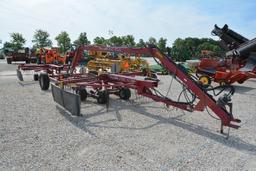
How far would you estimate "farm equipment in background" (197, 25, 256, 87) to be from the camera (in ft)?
34.6

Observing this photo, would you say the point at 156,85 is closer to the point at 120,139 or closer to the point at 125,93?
the point at 125,93

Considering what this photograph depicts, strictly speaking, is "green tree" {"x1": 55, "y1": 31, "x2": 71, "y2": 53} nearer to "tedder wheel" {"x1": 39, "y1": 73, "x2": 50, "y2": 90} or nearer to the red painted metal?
"tedder wheel" {"x1": 39, "y1": 73, "x2": 50, "y2": 90}

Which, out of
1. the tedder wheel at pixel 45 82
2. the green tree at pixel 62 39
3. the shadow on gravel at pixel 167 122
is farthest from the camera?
the green tree at pixel 62 39

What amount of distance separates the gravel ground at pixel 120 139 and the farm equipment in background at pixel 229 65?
12.6ft

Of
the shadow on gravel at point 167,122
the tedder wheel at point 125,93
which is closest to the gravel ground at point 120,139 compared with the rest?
the shadow on gravel at point 167,122

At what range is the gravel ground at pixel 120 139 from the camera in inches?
152

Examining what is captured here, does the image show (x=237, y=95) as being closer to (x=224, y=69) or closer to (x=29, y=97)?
(x=224, y=69)

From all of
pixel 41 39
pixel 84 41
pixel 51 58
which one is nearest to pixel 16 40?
pixel 41 39

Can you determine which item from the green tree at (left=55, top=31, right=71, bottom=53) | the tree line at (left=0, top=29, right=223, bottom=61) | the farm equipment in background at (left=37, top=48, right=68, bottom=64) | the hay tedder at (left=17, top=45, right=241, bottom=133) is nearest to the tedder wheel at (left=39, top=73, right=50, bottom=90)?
the hay tedder at (left=17, top=45, right=241, bottom=133)

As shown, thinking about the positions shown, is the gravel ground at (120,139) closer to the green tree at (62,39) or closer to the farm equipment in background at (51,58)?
the farm equipment in background at (51,58)

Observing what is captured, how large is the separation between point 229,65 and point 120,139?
945cm

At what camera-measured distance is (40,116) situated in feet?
20.1

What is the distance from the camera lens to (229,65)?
12680 mm

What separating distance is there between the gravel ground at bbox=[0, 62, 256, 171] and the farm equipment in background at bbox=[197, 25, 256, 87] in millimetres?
3834
